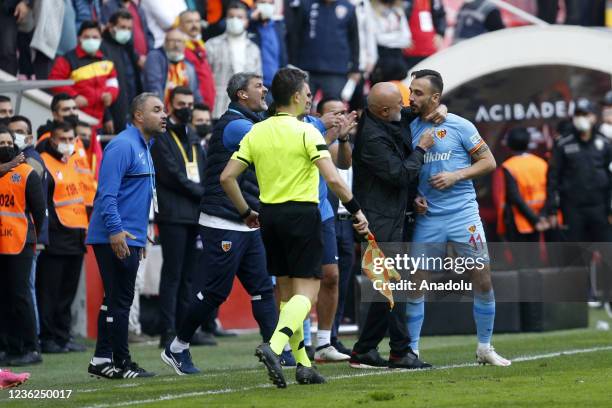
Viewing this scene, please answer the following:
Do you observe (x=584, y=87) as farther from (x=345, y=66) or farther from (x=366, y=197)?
(x=366, y=197)

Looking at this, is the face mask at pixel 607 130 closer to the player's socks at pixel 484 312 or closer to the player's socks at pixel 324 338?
the player's socks at pixel 324 338

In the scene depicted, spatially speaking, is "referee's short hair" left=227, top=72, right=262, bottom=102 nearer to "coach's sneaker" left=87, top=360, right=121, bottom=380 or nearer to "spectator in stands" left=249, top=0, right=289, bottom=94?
"coach's sneaker" left=87, top=360, right=121, bottom=380

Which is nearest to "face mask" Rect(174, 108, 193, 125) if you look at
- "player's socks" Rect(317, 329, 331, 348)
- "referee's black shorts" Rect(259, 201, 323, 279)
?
"player's socks" Rect(317, 329, 331, 348)

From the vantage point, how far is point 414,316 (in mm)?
11656

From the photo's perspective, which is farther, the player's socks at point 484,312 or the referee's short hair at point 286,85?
the player's socks at point 484,312

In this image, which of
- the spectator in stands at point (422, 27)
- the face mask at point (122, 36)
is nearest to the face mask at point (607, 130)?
the spectator in stands at point (422, 27)

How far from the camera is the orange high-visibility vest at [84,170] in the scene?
15273 millimetres

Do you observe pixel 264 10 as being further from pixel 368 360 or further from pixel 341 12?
pixel 368 360

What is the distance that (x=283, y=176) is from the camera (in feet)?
32.9

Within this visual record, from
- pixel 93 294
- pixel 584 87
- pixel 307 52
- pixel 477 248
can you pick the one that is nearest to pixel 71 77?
pixel 93 294

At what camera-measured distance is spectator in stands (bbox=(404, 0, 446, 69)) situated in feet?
69.7

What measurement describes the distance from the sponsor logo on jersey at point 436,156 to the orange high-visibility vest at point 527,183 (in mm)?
7301

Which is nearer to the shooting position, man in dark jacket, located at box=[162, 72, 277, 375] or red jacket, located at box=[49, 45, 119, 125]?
man in dark jacket, located at box=[162, 72, 277, 375]

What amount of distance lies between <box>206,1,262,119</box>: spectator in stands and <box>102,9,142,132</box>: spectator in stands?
137 centimetres
